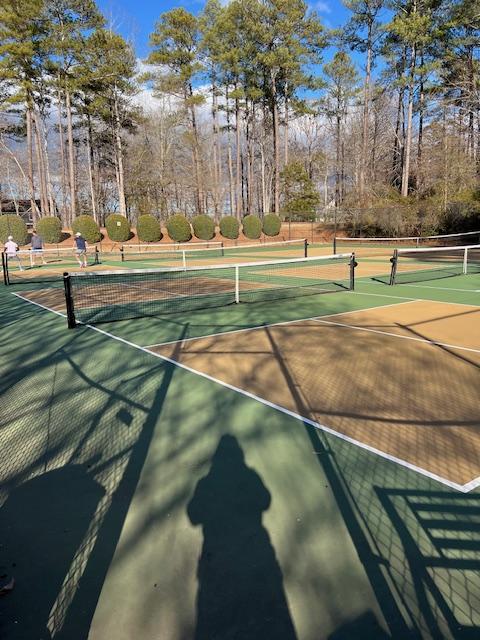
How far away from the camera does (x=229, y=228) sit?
39688 mm

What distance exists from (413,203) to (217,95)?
81.1 feet

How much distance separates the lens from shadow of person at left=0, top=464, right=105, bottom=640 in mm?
2104

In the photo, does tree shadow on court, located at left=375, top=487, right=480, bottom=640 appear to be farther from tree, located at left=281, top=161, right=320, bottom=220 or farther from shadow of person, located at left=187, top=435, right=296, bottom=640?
tree, located at left=281, top=161, right=320, bottom=220

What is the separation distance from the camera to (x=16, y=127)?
149ft

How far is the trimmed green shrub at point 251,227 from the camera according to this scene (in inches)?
1607

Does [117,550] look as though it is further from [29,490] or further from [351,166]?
[351,166]

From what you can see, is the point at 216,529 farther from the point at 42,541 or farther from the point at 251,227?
the point at 251,227

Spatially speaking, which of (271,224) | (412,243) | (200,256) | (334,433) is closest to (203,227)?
(271,224)

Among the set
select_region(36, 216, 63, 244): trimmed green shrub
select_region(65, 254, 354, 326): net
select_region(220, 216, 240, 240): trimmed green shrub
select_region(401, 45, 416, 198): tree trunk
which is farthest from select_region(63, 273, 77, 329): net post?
select_region(401, 45, 416, 198): tree trunk

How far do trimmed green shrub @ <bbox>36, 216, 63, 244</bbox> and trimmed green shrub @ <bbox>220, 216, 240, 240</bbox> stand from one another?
13781 mm

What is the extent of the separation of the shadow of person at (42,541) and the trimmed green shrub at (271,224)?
4007 centimetres

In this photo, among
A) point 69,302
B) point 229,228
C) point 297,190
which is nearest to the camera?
point 69,302

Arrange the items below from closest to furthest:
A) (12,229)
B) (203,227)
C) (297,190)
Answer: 1. (12,229)
2. (203,227)
3. (297,190)

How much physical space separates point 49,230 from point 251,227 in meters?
17.2
